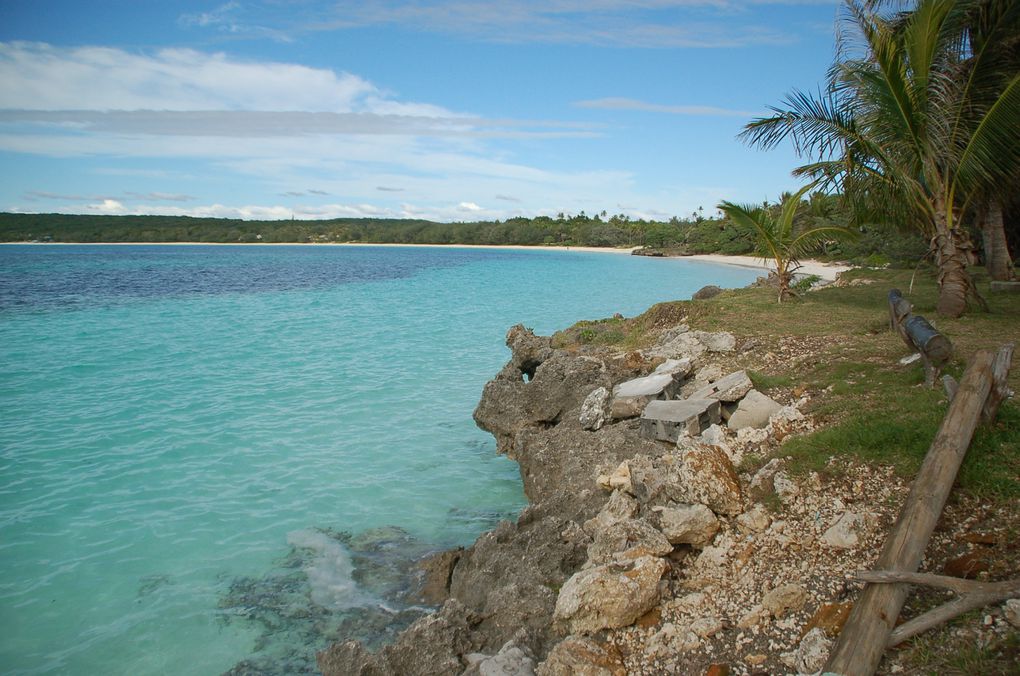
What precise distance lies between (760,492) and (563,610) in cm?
192

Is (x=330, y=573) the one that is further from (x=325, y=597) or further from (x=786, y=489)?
(x=786, y=489)

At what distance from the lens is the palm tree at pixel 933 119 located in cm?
955

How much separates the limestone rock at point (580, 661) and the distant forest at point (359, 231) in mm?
72865

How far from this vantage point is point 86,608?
6.39 m

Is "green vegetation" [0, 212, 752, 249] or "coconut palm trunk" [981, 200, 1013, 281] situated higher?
"green vegetation" [0, 212, 752, 249]

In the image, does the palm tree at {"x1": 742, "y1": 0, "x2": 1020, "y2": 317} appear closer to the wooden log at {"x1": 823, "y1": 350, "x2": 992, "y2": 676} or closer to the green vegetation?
the wooden log at {"x1": 823, "y1": 350, "x2": 992, "y2": 676}

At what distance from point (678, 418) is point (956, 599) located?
3.54m

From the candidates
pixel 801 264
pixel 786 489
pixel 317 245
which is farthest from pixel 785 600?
pixel 317 245

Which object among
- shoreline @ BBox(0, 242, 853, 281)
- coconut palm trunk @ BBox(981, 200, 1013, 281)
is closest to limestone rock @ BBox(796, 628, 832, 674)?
coconut palm trunk @ BBox(981, 200, 1013, 281)

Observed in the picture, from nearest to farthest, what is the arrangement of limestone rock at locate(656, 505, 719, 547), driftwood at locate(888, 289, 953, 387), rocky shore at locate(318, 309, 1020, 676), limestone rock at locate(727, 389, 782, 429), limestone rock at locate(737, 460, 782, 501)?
rocky shore at locate(318, 309, 1020, 676) → limestone rock at locate(656, 505, 719, 547) → limestone rock at locate(737, 460, 782, 501) → driftwood at locate(888, 289, 953, 387) → limestone rock at locate(727, 389, 782, 429)

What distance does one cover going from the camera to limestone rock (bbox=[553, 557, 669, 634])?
13.9 feet

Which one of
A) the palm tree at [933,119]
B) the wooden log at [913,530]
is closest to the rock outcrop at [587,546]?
the wooden log at [913,530]

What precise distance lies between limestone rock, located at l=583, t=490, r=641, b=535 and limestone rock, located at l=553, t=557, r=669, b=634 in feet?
3.67

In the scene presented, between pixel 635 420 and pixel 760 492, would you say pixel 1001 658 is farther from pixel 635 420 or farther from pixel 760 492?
pixel 635 420
